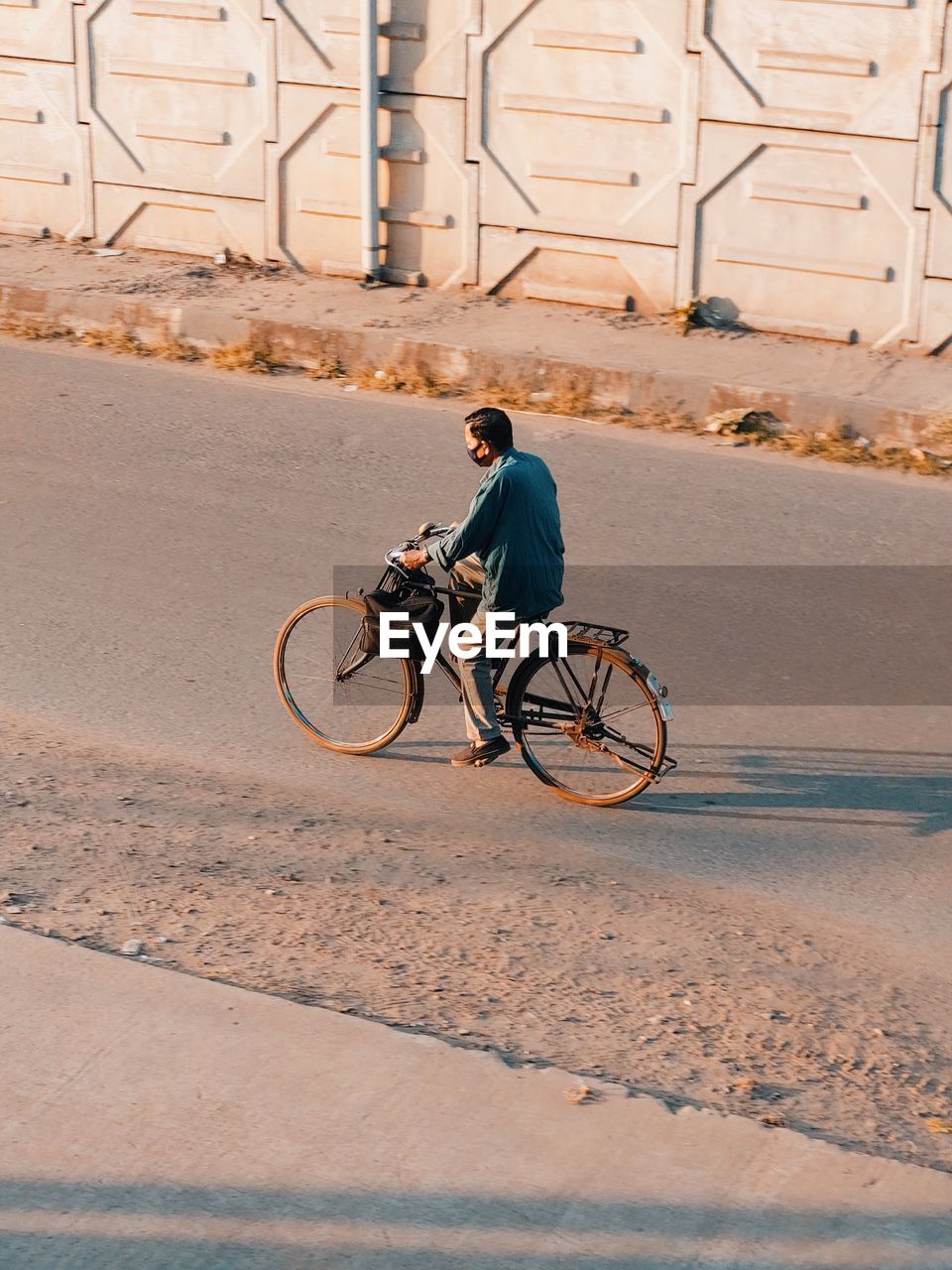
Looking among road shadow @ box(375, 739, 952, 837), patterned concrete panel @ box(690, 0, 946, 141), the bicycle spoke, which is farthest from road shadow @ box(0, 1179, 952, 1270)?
patterned concrete panel @ box(690, 0, 946, 141)

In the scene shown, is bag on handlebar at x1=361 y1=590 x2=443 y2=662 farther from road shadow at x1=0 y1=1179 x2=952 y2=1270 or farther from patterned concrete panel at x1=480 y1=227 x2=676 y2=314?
patterned concrete panel at x1=480 y1=227 x2=676 y2=314

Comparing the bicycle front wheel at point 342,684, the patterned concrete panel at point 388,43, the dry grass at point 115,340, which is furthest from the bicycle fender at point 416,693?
the patterned concrete panel at point 388,43

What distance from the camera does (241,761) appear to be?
702cm

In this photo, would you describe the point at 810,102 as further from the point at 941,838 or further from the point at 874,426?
the point at 941,838

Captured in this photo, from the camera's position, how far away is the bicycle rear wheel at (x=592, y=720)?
6.64m

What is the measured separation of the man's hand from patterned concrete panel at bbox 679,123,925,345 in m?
6.23

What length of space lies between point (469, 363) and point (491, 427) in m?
5.69

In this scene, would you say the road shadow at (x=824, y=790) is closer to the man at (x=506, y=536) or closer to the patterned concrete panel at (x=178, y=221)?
the man at (x=506, y=536)

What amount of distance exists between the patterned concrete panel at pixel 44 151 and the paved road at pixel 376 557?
2.64 m

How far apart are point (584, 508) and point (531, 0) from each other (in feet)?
15.8

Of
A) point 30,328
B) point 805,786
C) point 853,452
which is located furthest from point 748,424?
point 30,328

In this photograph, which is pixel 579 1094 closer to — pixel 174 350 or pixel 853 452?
pixel 853 452

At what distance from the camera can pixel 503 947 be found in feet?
18.2

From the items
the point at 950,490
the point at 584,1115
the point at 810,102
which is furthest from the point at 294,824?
the point at 810,102
